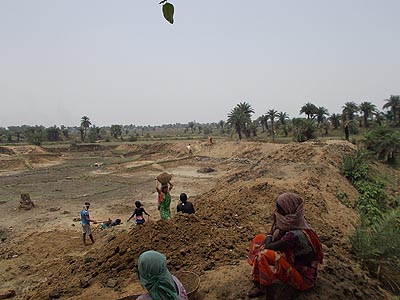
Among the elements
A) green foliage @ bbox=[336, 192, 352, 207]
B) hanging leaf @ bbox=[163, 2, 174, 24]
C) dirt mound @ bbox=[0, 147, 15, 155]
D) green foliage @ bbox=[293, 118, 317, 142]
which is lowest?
dirt mound @ bbox=[0, 147, 15, 155]

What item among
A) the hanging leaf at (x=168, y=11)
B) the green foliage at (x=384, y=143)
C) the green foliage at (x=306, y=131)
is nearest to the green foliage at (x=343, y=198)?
the hanging leaf at (x=168, y=11)

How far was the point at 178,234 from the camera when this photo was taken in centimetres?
576

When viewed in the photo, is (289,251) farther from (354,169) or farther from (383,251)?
(354,169)

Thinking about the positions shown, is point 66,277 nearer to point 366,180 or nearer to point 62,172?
point 366,180

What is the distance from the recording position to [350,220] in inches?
318

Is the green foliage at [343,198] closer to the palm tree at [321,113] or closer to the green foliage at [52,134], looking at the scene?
the palm tree at [321,113]

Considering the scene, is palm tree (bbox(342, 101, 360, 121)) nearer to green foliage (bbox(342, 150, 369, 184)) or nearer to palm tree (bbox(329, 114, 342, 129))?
palm tree (bbox(329, 114, 342, 129))

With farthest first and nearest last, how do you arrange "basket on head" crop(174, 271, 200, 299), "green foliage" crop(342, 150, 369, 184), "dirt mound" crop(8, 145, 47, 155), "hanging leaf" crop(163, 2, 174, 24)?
"dirt mound" crop(8, 145, 47, 155) < "green foliage" crop(342, 150, 369, 184) < "basket on head" crop(174, 271, 200, 299) < "hanging leaf" crop(163, 2, 174, 24)

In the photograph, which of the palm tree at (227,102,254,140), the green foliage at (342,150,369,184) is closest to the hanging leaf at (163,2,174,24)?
the green foliage at (342,150,369,184)

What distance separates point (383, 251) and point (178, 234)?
10.4ft

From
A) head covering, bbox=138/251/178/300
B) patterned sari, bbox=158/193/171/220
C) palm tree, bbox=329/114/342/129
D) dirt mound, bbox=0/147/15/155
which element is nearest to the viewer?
head covering, bbox=138/251/178/300

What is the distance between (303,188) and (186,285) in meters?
6.20

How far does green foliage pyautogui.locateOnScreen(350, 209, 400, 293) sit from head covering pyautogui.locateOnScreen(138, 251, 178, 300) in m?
3.55

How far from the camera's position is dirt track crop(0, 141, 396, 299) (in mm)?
4469
